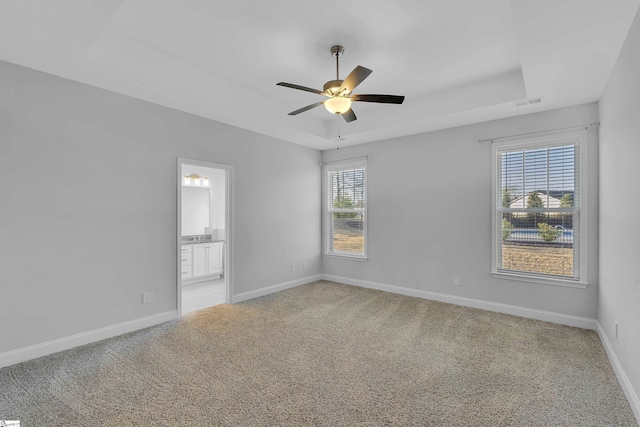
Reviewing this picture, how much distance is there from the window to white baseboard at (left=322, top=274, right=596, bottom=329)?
1.95 feet

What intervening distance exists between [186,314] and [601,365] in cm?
439

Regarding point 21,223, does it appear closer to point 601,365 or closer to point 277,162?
point 277,162

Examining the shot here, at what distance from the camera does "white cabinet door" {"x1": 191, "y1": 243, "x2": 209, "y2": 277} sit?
5.74 meters

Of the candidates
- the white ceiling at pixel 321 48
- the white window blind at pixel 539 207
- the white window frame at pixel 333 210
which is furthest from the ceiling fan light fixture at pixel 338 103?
the white window frame at pixel 333 210

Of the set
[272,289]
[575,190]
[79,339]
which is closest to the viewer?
[79,339]

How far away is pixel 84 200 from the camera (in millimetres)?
3096

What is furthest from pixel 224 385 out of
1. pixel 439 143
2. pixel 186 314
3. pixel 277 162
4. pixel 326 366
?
pixel 439 143

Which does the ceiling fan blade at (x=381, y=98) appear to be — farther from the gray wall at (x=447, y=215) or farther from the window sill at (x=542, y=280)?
the window sill at (x=542, y=280)

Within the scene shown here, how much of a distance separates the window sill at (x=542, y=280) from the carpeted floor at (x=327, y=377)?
1.60 feet

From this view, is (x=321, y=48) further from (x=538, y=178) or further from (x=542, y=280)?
(x=542, y=280)

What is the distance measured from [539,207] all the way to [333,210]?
3.27 m

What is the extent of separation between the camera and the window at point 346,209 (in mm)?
5543

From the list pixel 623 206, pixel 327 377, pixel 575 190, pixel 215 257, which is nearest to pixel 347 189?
pixel 215 257

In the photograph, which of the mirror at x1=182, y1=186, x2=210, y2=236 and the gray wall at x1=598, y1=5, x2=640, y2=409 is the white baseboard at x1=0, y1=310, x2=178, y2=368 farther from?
the gray wall at x1=598, y1=5, x2=640, y2=409
